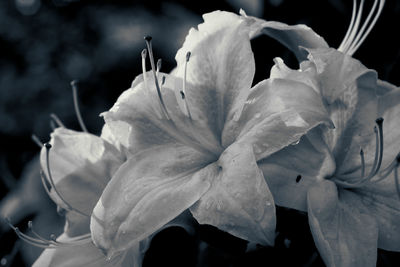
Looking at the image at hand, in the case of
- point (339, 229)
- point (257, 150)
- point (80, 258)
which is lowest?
point (80, 258)

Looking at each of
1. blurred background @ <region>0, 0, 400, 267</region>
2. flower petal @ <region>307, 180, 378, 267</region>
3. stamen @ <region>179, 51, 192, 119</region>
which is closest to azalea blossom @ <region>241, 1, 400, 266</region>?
flower petal @ <region>307, 180, 378, 267</region>

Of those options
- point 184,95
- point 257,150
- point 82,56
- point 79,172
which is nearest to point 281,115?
point 257,150

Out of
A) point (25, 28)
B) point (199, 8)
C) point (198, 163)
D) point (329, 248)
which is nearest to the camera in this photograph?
point (329, 248)

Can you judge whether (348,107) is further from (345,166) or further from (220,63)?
(220,63)

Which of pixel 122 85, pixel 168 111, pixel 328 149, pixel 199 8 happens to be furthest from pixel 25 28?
pixel 328 149

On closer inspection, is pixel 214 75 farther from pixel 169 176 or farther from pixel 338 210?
pixel 338 210

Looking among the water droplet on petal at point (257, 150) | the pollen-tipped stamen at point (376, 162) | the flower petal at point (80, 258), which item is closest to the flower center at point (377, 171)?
the pollen-tipped stamen at point (376, 162)
